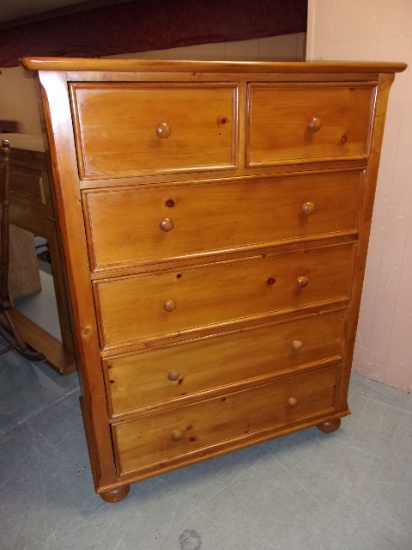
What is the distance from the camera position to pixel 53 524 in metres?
1.51

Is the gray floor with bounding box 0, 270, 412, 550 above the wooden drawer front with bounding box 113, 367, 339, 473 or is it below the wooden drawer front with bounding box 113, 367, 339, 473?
below

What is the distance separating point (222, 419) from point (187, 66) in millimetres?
1224

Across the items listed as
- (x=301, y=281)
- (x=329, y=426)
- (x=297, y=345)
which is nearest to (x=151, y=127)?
(x=301, y=281)

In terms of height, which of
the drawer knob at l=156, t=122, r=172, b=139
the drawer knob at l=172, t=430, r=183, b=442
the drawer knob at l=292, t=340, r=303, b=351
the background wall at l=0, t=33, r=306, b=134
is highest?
the background wall at l=0, t=33, r=306, b=134

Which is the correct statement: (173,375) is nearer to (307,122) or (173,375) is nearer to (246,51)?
(307,122)

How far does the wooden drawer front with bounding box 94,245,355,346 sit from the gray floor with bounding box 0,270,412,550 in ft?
2.26

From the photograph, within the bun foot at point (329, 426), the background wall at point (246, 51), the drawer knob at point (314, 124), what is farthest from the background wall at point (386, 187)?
the drawer knob at point (314, 124)

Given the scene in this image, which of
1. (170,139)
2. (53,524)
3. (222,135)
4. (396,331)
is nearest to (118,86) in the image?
(170,139)

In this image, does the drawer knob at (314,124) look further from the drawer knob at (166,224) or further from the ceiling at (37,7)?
the ceiling at (37,7)

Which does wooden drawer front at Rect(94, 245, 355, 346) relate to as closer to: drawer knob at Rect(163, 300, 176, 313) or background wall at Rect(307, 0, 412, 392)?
drawer knob at Rect(163, 300, 176, 313)

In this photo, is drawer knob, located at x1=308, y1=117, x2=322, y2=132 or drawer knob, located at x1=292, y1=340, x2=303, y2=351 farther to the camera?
drawer knob, located at x1=292, y1=340, x2=303, y2=351

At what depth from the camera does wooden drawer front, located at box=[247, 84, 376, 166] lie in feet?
4.07

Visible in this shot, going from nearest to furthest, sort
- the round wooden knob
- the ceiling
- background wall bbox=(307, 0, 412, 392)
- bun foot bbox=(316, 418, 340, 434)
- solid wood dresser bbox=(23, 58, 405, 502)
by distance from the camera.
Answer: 1. solid wood dresser bbox=(23, 58, 405, 502)
2. the round wooden knob
3. background wall bbox=(307, 0, 412, 392)
4. bun foot bbox=(316, 418, 340, 434)
5. the ceiling

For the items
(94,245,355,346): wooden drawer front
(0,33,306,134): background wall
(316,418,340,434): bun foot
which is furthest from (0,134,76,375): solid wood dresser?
(316,418,340,434): bun foot
